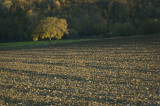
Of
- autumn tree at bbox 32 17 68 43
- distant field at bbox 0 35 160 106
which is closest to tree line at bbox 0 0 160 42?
autumn tree at bbox 32 17 68 43

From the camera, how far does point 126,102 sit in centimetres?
936

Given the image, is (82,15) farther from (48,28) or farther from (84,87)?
(84,87)

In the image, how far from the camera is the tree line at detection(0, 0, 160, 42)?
83375mm

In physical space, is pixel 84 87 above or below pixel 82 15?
below

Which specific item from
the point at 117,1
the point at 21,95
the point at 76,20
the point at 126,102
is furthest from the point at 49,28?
the point at 117,1

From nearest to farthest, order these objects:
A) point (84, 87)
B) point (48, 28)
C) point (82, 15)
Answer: point (84, 87)
point (48, 28)
point (82, 15)

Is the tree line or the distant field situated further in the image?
the tree line

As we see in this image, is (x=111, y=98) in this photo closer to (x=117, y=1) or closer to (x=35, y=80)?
(x=35, y=80)

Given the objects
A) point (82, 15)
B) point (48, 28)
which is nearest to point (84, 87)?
point (48, 28)

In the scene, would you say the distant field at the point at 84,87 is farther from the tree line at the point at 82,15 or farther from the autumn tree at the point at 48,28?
the tree line at the point at 82,15

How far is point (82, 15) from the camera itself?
9719 cm

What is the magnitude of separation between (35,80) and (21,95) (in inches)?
122

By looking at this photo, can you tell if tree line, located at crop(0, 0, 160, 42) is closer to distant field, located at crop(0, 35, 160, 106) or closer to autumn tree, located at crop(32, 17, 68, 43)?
autumn tree, located at crop(32, 17, 68, 43)

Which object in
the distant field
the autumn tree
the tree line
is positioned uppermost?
the tree line
